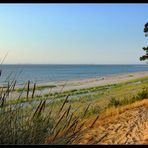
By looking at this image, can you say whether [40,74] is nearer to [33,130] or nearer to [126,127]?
→ [126,127]

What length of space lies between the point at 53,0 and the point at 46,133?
1.46 meters

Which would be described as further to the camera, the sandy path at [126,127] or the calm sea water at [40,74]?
the sandy path at [126,127]

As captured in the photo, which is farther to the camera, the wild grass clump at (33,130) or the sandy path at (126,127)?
the sandy path at (126,127)

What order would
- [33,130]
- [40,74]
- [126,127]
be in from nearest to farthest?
[33,130] → [126,127] → [40,74]

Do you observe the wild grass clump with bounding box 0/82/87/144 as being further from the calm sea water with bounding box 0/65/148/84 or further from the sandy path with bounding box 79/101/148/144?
the sandy path with bounding box 79/101/148/144

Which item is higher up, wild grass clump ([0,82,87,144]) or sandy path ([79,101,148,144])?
wild grass clump ([0,82,87,144])

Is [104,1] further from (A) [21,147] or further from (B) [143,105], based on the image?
(B) [143,105]

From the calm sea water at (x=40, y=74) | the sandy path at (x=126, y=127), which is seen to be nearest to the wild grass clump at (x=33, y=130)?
the calm sea water at (x=40, y=74)

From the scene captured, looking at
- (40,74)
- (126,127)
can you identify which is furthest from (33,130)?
(40,74)

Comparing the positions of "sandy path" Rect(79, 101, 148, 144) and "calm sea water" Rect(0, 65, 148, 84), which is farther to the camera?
"sandy path" Rect(79, 101, 148, 144)

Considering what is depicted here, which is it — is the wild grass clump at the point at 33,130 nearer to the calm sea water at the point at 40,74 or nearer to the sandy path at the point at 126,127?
the calm sea water at the point at 40,74

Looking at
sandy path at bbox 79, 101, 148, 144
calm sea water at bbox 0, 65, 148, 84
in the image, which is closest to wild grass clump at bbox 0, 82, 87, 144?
calm sea water at bbox 0, 65, 148, 84

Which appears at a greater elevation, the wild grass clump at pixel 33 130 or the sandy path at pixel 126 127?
the wild grass clump at pixel 33 130

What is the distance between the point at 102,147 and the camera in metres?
0.83
